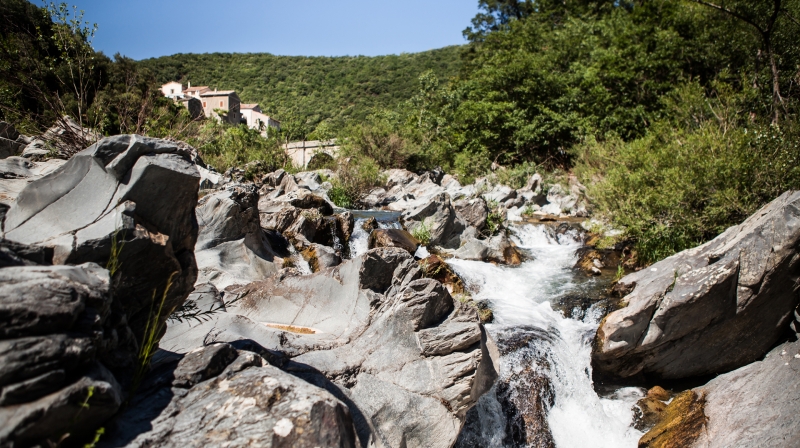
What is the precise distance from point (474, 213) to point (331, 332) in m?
9.06

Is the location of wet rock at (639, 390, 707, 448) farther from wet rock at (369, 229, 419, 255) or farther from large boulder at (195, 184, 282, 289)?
wet rock at (369, 229, 419, 255)

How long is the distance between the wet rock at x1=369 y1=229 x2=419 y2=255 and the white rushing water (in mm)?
1153

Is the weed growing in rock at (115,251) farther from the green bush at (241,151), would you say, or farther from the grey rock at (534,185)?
the grey rock at (534,185)

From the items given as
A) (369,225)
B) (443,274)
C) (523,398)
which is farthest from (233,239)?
(523,398)

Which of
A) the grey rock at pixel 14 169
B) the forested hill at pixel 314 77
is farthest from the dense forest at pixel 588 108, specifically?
the forested hill at pixel 314 77

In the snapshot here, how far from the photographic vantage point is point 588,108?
24.1 metres

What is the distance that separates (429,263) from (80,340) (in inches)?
275

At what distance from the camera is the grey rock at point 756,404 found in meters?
4.74

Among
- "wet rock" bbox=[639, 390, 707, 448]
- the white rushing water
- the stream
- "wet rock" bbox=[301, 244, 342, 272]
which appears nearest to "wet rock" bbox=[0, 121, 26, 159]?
"wet rock" bbox=[301, 244, 342, 272]

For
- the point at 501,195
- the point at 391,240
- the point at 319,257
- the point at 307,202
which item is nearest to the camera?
the point at 319,257

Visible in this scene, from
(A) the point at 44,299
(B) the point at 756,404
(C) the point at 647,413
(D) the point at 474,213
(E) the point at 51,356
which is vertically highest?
(A) the point at 44,299

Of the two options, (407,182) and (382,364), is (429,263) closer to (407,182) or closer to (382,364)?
(382,364)

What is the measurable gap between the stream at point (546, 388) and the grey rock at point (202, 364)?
3410 mm

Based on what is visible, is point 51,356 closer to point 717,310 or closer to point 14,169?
point 14,169
